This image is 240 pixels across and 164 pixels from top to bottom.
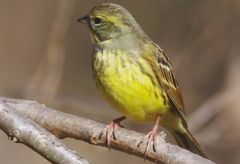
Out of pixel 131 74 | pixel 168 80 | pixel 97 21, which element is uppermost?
pixel 97 21

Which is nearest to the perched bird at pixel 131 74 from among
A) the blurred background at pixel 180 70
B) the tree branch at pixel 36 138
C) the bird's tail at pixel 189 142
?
the bird's tail at pixel 189 142

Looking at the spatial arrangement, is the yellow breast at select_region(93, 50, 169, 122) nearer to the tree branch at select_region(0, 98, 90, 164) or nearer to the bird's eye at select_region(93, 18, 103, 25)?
the bird's eye at select_region(93, 18, 103, 25)

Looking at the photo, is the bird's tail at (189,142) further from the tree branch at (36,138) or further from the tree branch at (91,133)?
the tree branch at (36,138)

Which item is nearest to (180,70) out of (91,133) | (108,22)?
(108,22)

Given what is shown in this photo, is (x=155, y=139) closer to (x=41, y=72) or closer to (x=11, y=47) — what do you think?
(x=41, y=72)

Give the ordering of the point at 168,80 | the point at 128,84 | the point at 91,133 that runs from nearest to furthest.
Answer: the point at 91,133 → the point at 128,84 → the point at 168,80

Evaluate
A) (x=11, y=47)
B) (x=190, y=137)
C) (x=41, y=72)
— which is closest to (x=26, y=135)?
(x=190, y=137)

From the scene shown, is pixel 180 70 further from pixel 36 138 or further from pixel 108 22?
pixel 36 138
